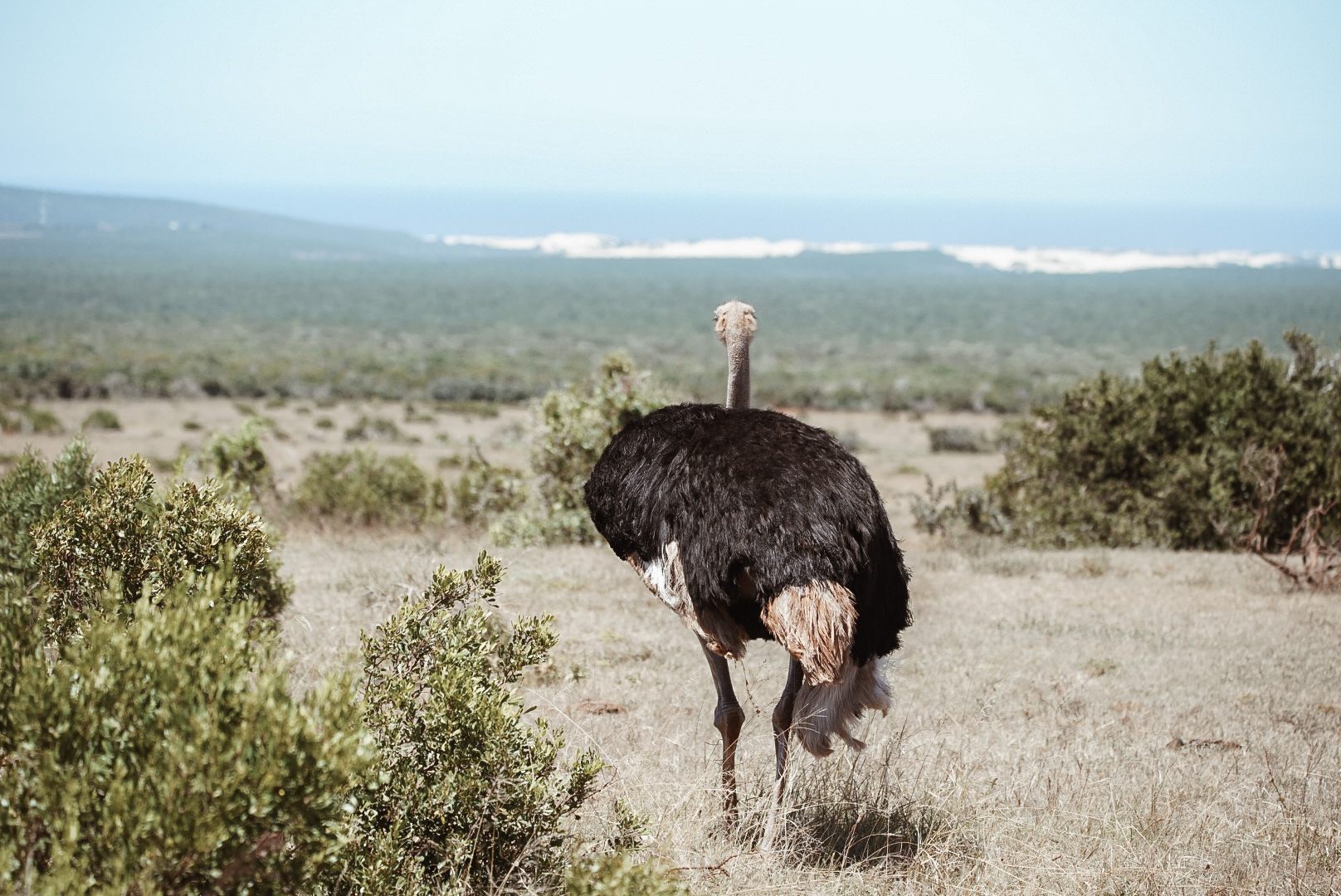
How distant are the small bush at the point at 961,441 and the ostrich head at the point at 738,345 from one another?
23492mm

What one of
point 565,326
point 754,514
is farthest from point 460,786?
point 565,326

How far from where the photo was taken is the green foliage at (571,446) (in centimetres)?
1145

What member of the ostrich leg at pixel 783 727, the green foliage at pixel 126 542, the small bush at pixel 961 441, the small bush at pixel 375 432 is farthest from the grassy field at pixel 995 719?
the small bush at pixel 961 441

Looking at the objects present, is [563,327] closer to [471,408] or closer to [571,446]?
[471,408]

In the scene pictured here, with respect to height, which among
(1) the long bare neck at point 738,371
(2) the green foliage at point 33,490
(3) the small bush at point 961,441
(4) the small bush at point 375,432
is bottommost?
(4) the small bush at point 375,432

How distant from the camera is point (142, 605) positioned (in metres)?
2.76

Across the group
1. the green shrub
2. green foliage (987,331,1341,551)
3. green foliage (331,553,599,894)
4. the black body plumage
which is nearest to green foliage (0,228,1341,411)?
green foliage (987,331,1341,551)

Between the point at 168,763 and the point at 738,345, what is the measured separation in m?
3.17

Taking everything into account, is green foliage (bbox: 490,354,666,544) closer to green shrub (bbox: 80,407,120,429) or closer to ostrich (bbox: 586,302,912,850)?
ostrich (bbox: 586,302,912,850)

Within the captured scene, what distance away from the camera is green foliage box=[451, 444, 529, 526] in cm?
1294

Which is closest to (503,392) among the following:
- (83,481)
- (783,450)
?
(83,481)

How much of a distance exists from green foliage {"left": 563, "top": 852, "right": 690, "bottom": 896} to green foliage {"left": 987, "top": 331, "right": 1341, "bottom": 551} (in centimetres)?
993

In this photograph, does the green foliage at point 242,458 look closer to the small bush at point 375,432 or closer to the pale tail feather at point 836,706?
the pale tail feather at point 836,706

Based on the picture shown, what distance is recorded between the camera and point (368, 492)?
43.6 feet
